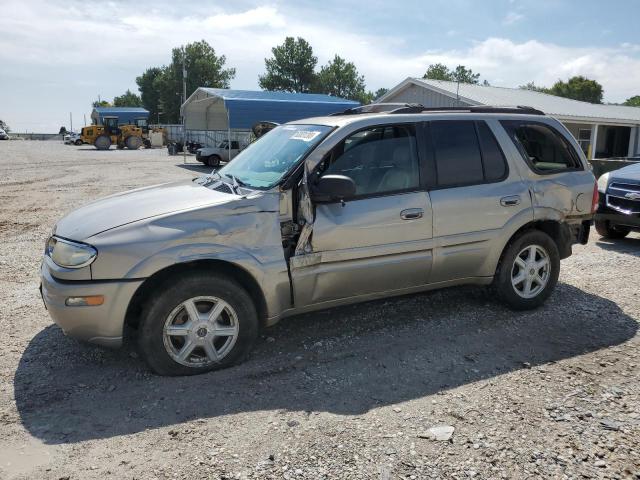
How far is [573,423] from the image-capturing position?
3.18m

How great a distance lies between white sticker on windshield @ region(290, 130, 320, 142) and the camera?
422 centimetres

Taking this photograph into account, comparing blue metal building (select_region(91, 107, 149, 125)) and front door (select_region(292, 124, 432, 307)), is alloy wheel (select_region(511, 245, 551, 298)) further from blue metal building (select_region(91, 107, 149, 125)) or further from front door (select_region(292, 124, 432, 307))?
blue metal building (select_region(91, 107, 149, 125))

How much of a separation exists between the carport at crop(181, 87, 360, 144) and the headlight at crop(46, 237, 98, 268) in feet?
70.7

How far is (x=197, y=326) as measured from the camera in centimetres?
364

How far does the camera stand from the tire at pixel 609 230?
8344mm

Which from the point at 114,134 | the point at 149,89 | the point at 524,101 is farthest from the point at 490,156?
the point at 149,89

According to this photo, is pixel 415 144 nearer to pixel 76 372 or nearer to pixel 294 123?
pixel 294 123

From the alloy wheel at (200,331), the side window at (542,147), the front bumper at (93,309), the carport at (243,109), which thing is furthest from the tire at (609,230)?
the carport at (243,109)

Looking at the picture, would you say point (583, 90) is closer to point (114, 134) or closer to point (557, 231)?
point (114, 134)

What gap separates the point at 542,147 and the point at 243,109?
2103cm

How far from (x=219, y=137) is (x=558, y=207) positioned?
3013 cm

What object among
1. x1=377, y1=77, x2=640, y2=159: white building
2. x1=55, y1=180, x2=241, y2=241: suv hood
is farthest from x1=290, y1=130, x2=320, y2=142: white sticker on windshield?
x1=377, y1=77, x2=640, y2=159: white building

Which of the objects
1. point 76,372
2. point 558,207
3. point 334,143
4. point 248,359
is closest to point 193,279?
point 248,359

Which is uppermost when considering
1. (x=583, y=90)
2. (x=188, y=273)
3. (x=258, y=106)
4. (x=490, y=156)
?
(x=583, y=90)
